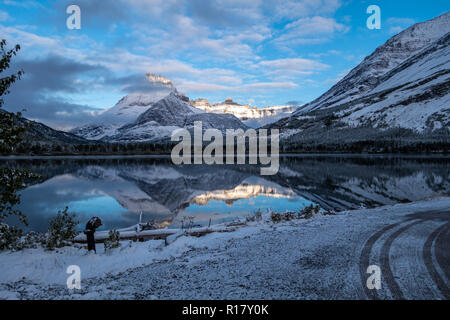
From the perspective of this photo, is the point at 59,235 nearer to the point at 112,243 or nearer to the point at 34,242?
the point at 34,242

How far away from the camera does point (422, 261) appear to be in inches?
380

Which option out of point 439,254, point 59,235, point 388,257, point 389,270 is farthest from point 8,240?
point 439,254

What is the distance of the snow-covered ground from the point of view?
7914 mm

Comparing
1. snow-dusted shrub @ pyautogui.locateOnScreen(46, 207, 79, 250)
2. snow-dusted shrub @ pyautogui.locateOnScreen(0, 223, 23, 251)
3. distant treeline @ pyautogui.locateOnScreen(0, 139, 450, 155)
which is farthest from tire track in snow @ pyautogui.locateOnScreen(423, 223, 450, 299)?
distant treeline @ pyautogui.locateOnScreen(0, 139, 450, 155)

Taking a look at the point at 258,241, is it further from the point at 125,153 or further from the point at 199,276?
the point at 125,153

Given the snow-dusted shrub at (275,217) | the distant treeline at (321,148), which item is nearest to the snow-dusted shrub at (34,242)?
the snow-dusted shrub at (275,217)

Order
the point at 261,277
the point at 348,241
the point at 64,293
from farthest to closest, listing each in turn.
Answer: the point at 348,241 → the point at 261,277 → the point at 64,293

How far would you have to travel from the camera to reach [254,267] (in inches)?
383

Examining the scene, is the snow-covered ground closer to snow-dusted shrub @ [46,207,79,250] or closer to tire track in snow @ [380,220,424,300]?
tire track in snow @ [380,220,424,300]

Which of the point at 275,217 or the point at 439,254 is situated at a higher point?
the point at 439,254

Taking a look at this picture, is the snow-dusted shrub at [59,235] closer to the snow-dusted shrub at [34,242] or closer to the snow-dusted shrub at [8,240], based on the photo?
the snow-dusted shrub at [34,242]

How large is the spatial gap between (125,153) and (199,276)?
627 feet
